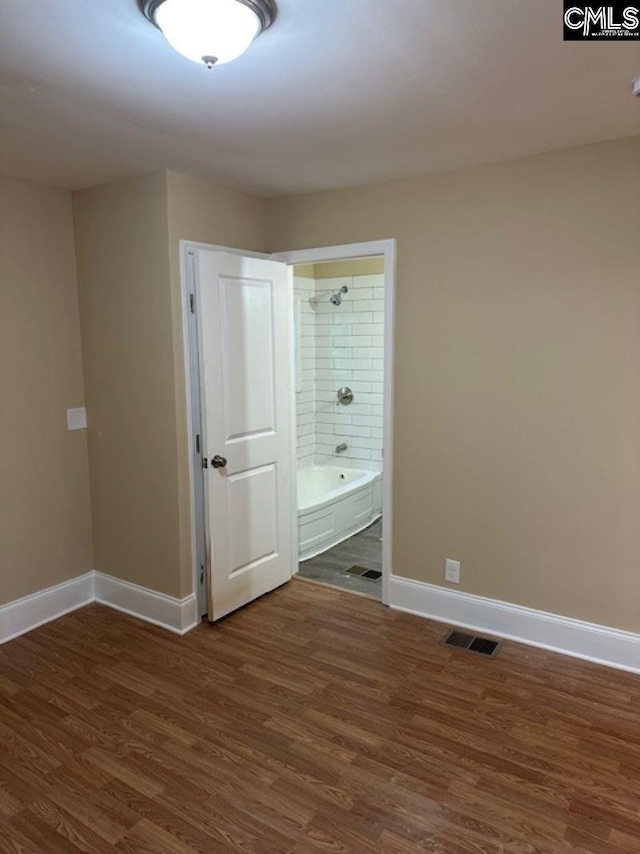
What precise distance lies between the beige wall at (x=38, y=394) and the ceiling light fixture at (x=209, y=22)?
1937mm

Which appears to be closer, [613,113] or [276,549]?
[613,113]

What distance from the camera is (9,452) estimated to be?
10.0ft

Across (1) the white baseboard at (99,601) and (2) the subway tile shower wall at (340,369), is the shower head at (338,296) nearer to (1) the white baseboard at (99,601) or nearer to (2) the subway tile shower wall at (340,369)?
(2) the subway tile shower wall at (340,369)

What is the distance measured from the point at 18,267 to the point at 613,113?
2893 millimetres

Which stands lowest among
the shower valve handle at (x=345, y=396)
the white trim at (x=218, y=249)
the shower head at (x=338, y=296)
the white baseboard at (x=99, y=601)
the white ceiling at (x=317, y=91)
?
the white baseboard at (x=99, y=601)

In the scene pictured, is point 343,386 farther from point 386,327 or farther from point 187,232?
point 187,232

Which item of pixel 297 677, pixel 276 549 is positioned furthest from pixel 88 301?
pixel 297 677

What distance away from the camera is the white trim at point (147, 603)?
3135 millimetres

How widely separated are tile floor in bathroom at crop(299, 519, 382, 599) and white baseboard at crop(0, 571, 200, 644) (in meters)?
1.00

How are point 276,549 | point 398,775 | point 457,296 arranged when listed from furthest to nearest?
1. point 276,549
2. point 457,296
3. point 398,775

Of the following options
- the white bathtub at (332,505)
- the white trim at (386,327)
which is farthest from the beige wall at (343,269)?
the white bathtub at (332,505)

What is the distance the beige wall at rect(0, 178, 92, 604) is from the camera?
3020 mm

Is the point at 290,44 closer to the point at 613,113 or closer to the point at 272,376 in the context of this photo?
the point at 613,113

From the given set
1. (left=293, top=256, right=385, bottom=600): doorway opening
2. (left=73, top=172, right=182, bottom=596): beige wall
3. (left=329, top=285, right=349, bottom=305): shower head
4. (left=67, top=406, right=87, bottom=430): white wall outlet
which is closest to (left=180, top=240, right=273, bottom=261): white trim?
(left=73, top=172, right=182, bottom=596): beige wall
